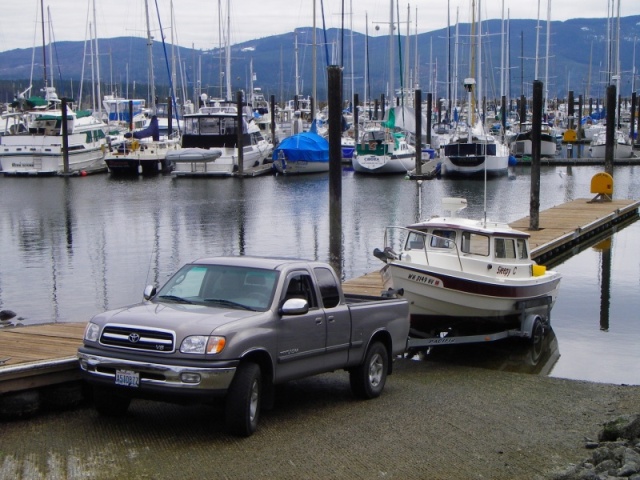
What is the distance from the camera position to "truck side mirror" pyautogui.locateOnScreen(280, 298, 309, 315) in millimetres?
10409

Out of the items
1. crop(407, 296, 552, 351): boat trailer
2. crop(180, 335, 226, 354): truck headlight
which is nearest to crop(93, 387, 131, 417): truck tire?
crop(180, 335, 226, 354): truck headlight

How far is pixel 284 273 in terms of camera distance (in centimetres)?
1093

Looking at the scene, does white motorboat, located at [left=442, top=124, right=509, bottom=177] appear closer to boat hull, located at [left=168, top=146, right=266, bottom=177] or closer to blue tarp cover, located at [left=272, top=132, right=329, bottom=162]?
blue tarp cover, located at [left=272, top=132, right=329, bottom=162]

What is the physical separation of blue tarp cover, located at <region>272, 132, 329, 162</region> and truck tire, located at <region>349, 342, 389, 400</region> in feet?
183

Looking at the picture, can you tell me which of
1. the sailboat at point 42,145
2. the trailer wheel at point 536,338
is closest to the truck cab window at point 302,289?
the trailer wheel at point 536,338

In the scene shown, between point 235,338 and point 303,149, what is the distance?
5906 cm

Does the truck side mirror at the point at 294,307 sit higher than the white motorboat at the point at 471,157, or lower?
higher

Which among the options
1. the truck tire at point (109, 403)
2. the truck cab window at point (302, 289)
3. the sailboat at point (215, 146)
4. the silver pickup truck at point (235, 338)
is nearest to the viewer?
the silver pickup truck at point (235, 338)

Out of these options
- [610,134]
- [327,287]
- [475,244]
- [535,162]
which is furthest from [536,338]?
[610,134]

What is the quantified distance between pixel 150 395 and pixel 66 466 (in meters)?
1.08

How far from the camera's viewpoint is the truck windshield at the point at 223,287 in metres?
10.6

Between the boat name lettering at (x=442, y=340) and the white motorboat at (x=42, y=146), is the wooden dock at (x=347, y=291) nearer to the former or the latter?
the boat name lettering at (x=442, y=340)

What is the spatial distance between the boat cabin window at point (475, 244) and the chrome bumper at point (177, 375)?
9072 mm

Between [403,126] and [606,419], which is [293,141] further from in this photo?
[606,419]
